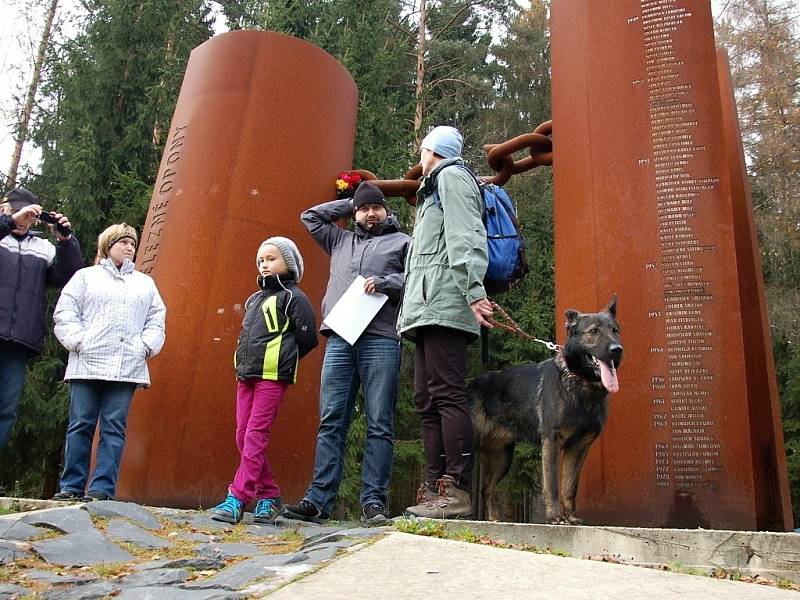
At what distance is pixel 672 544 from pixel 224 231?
4.23 m

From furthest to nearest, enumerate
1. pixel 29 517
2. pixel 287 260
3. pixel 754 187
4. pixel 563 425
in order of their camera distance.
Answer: pixel 754 187, pixel 287 260, pixel 563 425, pixel 29 517

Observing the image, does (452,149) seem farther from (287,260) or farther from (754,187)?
(754,187)

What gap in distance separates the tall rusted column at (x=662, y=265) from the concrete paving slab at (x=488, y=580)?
2529 mm

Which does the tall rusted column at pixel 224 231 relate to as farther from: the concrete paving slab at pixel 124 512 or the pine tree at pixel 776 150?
the pine tree at pixel 776 150

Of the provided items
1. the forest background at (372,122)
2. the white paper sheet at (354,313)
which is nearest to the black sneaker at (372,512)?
the white paper sheet at (354,313)

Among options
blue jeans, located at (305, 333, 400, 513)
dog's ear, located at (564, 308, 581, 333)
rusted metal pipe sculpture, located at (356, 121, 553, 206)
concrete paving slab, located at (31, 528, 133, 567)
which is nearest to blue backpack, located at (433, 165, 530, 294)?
dog's ear, located at (564, 308, 581, 333)

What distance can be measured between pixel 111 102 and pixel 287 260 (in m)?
9.40

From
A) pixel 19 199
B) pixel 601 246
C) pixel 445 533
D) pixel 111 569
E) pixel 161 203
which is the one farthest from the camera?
pixel 161 203

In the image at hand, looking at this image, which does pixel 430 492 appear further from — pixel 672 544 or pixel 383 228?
pixel 383 228

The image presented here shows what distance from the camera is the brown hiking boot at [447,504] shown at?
388cm

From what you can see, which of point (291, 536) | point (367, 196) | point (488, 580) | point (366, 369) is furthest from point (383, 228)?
point (488, 580)

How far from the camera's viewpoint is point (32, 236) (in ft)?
18.1

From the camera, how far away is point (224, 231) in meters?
6.29

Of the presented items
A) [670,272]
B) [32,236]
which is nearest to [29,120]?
[32,236]
